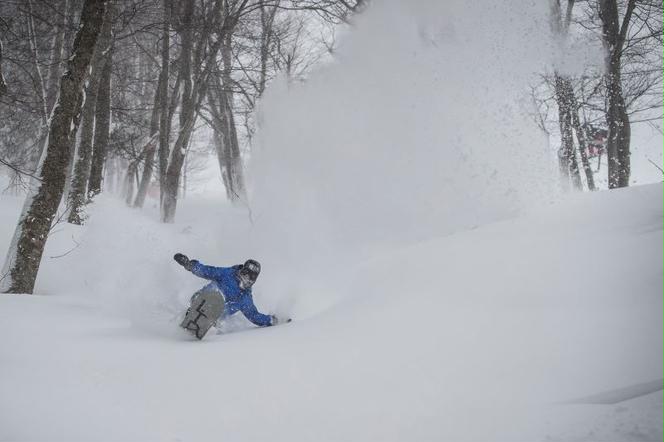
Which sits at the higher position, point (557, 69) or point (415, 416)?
point (557, 69)

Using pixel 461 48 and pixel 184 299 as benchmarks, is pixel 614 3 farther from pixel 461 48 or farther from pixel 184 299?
pixel 184 299

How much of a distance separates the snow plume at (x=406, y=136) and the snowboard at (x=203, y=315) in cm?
220

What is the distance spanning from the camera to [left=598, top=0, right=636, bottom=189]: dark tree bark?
29.3ft

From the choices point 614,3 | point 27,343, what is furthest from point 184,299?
point 614,3

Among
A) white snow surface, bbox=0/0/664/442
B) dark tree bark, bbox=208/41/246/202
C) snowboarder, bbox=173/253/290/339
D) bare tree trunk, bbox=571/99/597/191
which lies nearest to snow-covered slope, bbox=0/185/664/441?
white snow surface, bbox=0/0/664/442

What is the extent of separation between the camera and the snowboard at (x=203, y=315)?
12.9 feet

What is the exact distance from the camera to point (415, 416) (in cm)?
244

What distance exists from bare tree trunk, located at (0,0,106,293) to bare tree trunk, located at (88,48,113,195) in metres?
4.28

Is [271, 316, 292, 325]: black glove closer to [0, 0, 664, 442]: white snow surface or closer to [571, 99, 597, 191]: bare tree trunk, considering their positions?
[0, 0, 664, 442]: white snow surface

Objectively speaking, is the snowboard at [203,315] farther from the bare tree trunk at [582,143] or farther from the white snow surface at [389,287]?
the bare tree trunk at [582,143]

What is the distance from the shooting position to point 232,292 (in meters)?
4.42

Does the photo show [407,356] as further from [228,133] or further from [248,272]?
[228,133]

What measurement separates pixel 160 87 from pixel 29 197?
835cm

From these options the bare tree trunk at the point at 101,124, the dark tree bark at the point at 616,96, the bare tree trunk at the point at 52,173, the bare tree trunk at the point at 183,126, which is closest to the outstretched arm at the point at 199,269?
the bare tree trunk at the point at 52,173
